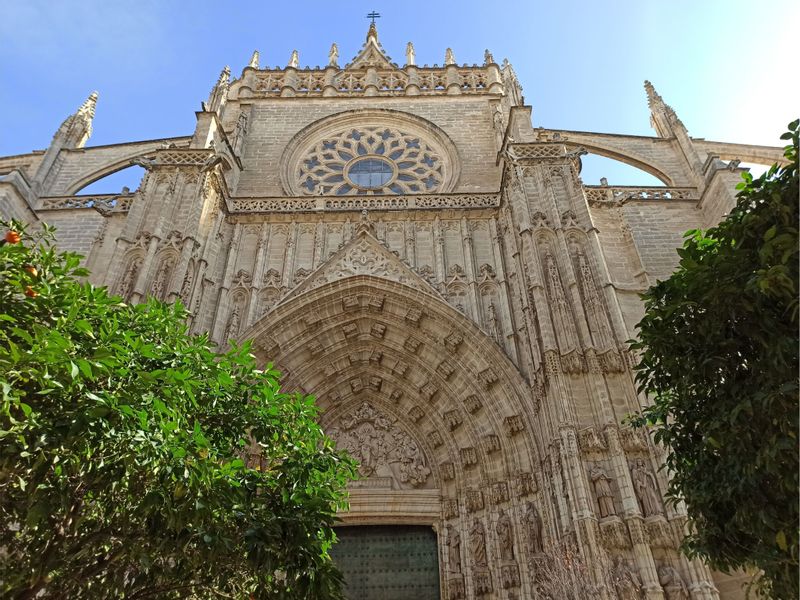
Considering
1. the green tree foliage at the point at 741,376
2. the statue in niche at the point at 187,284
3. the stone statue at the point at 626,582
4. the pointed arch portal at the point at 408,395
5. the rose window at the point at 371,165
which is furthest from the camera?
the rose window at the point at 371,165

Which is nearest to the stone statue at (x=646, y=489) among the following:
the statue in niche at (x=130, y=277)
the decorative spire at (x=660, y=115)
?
the statue in niche at (x=130, y=277)

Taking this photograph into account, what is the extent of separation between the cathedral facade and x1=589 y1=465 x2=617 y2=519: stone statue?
3cm

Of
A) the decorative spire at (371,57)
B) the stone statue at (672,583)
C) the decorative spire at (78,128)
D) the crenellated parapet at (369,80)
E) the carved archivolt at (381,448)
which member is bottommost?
the stone statue at (672,583)

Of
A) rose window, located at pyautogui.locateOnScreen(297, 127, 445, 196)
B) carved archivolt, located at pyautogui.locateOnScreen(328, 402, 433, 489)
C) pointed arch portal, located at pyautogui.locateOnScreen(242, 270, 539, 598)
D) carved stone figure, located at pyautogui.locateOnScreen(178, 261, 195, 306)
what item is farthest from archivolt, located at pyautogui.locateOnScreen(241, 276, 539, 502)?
rose window, located at pyautogui.locateOnScreen(297, 127, 445, 196)

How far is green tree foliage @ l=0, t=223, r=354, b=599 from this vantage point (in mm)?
3916

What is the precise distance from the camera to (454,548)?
32.0 ft

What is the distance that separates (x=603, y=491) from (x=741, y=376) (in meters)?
3.65

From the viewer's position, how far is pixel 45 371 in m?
3.81

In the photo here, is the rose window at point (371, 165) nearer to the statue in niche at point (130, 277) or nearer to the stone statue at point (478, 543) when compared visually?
the statue in niche at point (130, 277)

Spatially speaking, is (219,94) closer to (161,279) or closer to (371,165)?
(371,165)

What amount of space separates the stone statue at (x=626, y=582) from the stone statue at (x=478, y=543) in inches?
105

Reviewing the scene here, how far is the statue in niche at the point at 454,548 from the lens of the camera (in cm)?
955

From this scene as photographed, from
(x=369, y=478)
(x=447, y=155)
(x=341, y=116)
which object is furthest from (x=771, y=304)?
(x=341, y=116)

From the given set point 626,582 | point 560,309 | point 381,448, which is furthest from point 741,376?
point 381,448
